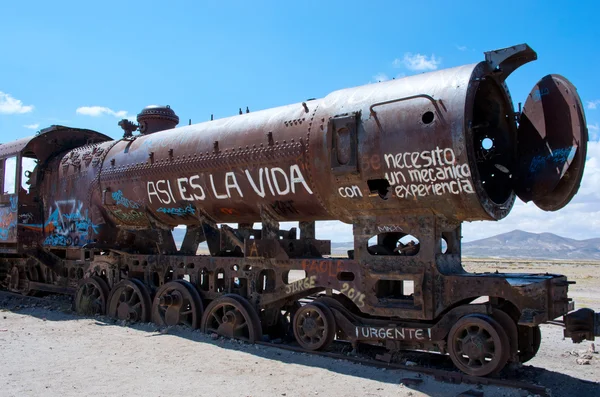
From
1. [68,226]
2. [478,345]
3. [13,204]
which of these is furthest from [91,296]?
[478,345]

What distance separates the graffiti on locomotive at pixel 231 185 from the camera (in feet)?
24.9

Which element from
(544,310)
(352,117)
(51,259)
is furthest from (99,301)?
(544,310)

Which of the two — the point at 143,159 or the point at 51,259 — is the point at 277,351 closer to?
the point at 143,159

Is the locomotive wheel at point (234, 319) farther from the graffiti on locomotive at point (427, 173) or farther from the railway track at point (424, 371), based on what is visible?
the graffiti on locomotive at point (427, 173)

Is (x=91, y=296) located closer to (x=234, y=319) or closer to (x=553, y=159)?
(x=234, y=319)

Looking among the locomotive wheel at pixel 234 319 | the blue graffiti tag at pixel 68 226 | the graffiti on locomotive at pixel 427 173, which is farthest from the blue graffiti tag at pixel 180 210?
the graffiti on locomotive at pixel 427 173

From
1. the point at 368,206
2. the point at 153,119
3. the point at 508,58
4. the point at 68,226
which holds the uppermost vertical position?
the point at 153,119

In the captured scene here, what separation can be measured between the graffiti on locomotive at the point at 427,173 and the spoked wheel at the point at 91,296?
7.11 m

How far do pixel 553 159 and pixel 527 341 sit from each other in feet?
7.49

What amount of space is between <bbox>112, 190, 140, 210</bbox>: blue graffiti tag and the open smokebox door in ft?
22.7

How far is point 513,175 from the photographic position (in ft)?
22.8

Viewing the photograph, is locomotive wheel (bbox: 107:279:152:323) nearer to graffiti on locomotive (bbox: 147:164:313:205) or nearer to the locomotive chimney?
graffiti on locomotive (bbox: 147:164:313:205)

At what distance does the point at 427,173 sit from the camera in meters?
6.28

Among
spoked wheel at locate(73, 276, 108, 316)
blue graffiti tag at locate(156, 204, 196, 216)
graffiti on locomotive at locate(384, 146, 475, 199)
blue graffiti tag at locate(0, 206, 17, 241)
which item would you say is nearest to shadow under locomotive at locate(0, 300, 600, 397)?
spoked wheel at locate(73, 276, 108, 316)
